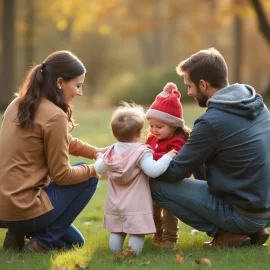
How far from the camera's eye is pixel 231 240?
16.0ft

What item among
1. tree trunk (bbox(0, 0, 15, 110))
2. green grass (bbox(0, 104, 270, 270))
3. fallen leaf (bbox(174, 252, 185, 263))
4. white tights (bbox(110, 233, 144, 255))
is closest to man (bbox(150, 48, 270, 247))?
green grass (bbox(0, 104, 270, 270))

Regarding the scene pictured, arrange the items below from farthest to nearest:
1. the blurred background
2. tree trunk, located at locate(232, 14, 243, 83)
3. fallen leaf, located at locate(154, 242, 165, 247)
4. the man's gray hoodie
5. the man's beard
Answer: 1. tree trunk, located at locate(232, 14, 243, 83)
2. the blurred background
3. fallen leaf, located at locate(154, 242, 165, 247)
4. the man's beard
5. the man's gray hoodie

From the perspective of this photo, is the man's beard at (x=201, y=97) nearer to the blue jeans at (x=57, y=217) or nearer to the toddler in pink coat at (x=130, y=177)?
the toddler in pink coat at (x=130, y=177)

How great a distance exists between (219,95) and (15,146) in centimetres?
146

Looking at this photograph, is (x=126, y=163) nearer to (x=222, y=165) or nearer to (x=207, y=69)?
(x=222, y=165)

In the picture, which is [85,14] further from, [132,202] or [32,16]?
[132,202]

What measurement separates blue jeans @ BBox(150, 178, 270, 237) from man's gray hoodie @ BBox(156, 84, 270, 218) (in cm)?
8

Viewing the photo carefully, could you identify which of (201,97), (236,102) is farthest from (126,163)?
(236,102)

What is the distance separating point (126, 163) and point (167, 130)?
0.47m

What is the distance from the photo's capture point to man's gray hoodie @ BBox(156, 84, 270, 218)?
4.68 meters

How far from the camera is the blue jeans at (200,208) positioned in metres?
4.80

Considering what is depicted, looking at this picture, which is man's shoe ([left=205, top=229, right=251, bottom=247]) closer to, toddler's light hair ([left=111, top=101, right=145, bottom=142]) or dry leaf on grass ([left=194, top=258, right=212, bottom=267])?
dry leaf on grass ([left=194, top=258, right=212, bottom=267])

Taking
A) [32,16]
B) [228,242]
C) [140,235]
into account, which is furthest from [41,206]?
[32,16]

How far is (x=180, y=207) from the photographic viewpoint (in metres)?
4.92
